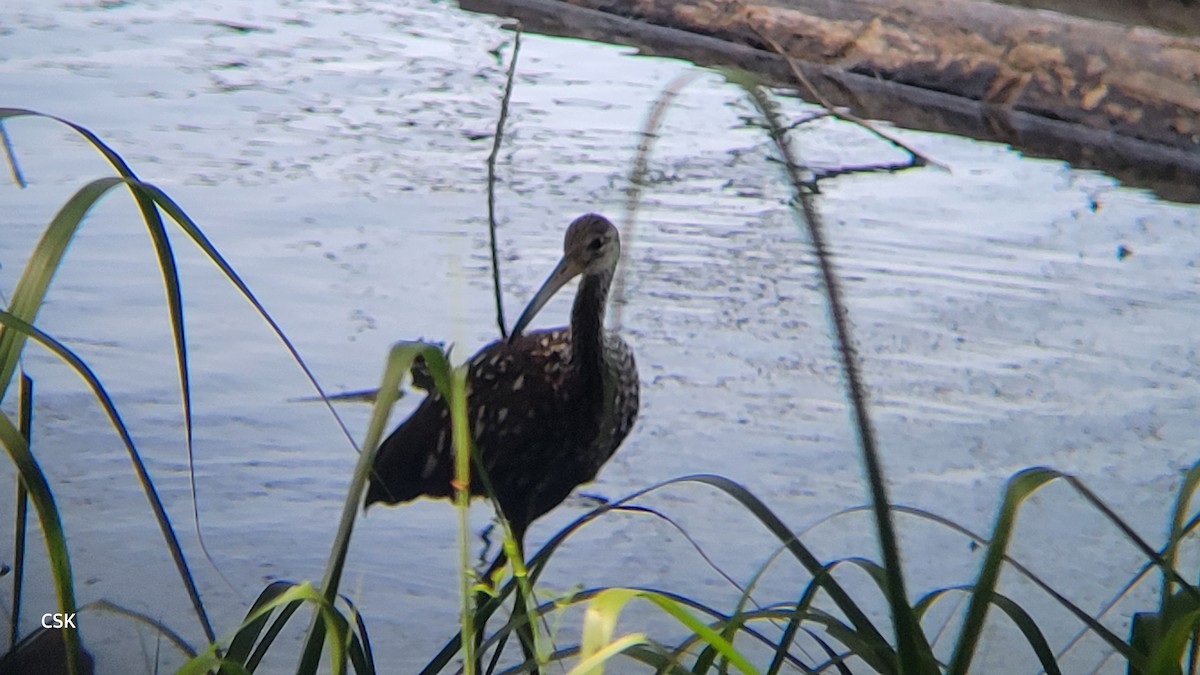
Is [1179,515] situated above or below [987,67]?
above

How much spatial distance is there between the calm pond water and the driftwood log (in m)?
0.33

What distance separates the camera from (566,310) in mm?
3578

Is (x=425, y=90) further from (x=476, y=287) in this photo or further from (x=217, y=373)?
(x=217, y=373)

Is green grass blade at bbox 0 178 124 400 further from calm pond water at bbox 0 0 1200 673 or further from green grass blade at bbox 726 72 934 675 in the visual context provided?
calm pond water at bbox 0 0 1200 673

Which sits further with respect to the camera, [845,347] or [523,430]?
[523,430]

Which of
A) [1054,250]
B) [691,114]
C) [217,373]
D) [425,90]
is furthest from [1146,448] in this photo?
[425,90]

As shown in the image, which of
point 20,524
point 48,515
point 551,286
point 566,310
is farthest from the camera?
point 566,310

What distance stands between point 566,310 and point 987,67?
286 centimetres

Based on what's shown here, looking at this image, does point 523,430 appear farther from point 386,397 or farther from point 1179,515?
point 386,397

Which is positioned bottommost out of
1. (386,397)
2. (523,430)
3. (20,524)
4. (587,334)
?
(523,430)

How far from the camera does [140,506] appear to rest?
2.55m

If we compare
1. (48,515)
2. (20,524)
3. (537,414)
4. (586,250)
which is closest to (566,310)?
(586,250)

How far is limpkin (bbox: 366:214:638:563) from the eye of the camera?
230 cm

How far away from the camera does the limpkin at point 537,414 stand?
2.30m
